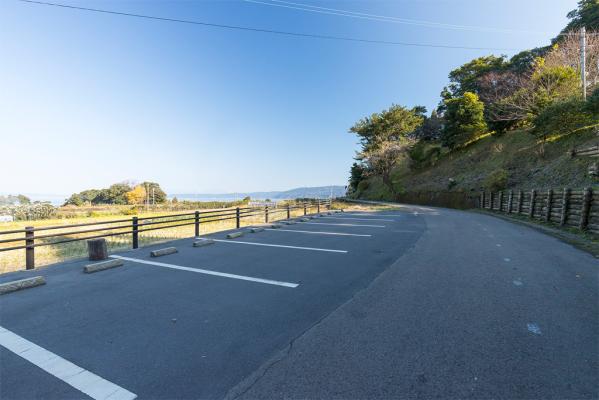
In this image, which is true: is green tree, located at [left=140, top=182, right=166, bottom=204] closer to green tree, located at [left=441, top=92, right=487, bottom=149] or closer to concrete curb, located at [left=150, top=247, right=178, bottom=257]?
green tree, located at [left=441, top=92, right=487, bottom=149]

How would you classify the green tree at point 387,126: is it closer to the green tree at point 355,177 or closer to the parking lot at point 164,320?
the green tree at point 355,177

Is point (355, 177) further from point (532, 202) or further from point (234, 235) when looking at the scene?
point (234, 235)

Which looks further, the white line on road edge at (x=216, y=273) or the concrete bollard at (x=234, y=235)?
the concrete bollard at (x=234, y=235)

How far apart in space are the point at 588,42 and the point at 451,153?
52.7 ft

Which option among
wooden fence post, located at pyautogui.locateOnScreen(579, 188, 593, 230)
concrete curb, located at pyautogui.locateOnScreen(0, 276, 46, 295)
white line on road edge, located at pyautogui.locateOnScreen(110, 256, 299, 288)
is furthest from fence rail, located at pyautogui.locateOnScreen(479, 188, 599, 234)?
concrete curb, located at pyautogui.locateOnScreen(0, 276, 46, 295)

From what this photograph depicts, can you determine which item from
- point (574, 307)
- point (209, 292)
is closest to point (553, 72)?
point (574, 307)

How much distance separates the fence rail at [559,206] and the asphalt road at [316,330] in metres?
4.87

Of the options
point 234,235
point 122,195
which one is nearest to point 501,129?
point 234,235

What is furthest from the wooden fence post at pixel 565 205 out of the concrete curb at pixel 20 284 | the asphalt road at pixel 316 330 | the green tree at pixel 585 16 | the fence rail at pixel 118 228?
the green tree at pixel 585 16

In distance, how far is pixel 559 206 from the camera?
10594 mm

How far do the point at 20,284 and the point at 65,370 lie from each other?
2938mm

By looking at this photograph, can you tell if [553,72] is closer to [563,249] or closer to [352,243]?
[563,249]

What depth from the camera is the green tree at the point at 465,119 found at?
30.7 metres

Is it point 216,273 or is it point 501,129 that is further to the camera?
point 501,129
